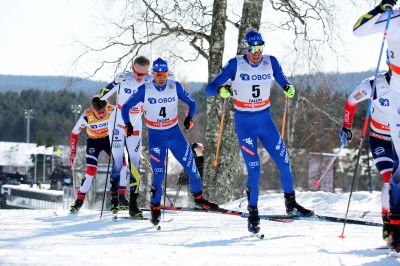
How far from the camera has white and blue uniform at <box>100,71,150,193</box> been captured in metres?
10.8

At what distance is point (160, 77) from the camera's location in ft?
30.5

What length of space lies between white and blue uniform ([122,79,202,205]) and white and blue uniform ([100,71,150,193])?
4.03ft

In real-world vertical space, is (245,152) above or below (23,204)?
above

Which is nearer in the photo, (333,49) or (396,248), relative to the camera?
(396,248)

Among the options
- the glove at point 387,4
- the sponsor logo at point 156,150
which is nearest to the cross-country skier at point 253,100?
the sponsor logo at point 156,150

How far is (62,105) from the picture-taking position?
462ft

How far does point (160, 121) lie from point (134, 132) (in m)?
1.63

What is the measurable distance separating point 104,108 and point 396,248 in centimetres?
662

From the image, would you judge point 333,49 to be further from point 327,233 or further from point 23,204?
point 23,204

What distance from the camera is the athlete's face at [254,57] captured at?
333 inches

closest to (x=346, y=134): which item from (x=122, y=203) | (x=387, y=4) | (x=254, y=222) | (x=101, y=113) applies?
(x=254, y=222)

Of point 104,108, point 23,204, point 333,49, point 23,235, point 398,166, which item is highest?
point 333,49

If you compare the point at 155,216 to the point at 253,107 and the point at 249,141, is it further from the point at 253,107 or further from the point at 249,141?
the point at 253,107

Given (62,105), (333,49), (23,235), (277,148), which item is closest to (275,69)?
(277,148)
